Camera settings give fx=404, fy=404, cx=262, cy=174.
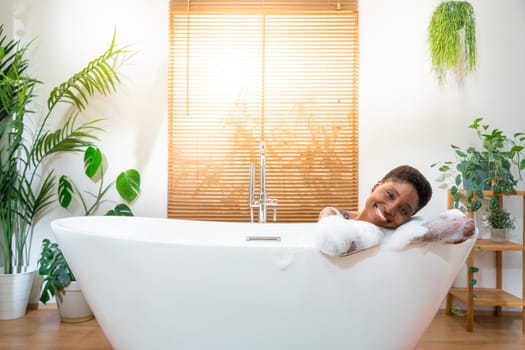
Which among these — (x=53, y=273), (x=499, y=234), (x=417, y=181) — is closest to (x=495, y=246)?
(x=499, y=234)

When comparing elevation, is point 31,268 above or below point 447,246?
below

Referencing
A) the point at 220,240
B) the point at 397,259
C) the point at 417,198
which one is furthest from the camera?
the point at 220,240

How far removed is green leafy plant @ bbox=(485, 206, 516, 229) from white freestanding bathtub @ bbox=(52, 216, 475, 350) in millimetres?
1182

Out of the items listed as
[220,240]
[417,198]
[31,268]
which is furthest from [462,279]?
[31,268]

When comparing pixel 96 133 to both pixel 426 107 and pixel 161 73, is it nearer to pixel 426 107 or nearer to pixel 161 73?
pixel 161 73

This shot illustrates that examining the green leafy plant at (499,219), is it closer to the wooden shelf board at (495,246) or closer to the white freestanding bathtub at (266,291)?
the wooden shelf board at (495,246)

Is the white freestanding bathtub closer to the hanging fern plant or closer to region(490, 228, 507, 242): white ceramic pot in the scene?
region(490, 228, 507, 242): white ceramic pot

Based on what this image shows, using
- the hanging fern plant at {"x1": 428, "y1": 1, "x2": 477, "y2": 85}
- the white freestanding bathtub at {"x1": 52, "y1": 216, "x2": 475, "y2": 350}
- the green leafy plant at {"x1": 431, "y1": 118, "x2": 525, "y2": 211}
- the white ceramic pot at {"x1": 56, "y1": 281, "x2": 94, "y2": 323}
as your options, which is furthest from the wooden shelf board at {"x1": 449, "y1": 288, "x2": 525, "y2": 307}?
the white ceramic pot at {"x1": 56, "y1": 281, "x2": 94, "y2": 323}

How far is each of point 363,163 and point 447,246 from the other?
52.1 inches

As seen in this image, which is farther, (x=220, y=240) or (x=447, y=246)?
(x=220, y=240)

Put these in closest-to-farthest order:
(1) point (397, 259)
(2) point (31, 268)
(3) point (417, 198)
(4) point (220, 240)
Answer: (1) point (397, 259) → (3) point (417, 198) → (4) point (220, 240) → (2) point (31, 268)

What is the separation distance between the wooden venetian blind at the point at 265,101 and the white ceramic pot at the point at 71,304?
0.74 metres

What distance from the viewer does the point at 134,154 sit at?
9.02ft

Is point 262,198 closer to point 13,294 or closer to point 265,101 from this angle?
point 265,101
